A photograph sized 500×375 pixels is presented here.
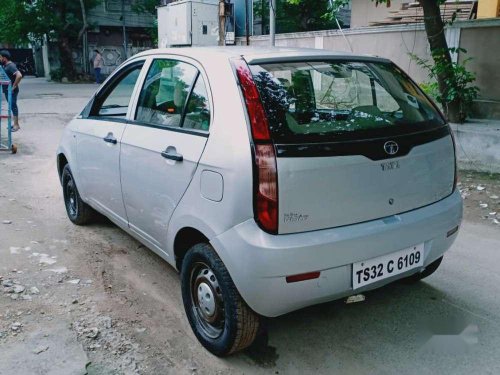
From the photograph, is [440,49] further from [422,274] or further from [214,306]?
[214,306]

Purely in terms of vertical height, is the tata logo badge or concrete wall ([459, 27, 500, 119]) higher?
concrete wall ([459, 27, 500, 119])

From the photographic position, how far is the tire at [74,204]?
4691mm

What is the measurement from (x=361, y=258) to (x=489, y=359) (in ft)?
3.29

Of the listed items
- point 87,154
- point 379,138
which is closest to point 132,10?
point 87,154

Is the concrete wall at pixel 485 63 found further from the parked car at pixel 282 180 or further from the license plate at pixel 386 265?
the license plate at pixel 386 265

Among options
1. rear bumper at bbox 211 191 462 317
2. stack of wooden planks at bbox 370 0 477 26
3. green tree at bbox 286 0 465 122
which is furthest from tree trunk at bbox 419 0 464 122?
rear bumper at bbox 211 191 462 317

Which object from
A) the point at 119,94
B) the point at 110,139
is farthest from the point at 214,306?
the point at 119,94

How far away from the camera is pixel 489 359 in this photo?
271 centimetres

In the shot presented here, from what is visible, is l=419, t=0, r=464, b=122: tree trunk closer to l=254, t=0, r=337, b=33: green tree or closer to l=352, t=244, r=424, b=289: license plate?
l=352, t=244, r=424, b=289: license plate

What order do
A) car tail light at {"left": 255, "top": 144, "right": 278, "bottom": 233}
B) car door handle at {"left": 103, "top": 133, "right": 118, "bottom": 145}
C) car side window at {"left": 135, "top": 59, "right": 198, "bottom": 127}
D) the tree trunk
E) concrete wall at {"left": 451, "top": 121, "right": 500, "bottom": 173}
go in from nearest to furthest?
car tail light at {"left": 255, "top": 144, "right": 278, "bottom": 233}
car side window at {"left": 135, "top": 59, "right": 198, "bottom": 127}
car door handle at {"left": 103, "top": 133, "right": 118, "bottom": 145}
concrete wall at {"left": 451, "top": 121, "right": 500, "bottom": 173}
the tree trunk

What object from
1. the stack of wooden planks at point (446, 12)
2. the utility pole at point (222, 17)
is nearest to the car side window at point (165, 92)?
the stack of wooden planks at point (446, 12)

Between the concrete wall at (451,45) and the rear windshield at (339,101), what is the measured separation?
5.00 m

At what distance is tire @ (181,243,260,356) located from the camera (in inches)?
99.6

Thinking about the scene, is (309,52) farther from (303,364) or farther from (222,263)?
(303,364)
